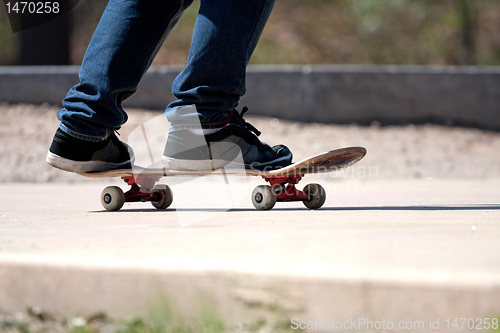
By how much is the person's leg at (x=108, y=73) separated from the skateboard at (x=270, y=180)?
0.49 feet

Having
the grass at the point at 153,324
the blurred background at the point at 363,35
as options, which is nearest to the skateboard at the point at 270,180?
the grass at the point at 153,324

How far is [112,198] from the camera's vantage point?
2.98 meters

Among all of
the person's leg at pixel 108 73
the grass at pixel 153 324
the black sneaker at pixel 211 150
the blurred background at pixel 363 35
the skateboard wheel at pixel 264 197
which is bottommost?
the grass at pixel 153 324

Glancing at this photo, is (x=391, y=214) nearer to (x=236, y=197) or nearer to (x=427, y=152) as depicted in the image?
(x=236, y=197)

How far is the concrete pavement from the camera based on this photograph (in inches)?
46.4

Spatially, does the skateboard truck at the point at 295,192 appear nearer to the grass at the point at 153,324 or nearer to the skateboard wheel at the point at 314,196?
the skateboard wheel at the point at 314,196

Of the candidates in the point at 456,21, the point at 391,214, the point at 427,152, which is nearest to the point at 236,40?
the point at 391,214

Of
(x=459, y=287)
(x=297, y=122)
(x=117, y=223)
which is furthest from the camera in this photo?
(x=297, y=122)

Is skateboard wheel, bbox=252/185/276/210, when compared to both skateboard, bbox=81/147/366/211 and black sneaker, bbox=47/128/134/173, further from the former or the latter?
Answer: black sneaker, bbox=47/128/134/173

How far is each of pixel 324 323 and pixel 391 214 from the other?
4.19 feet

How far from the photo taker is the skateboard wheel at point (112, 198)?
2977 mm

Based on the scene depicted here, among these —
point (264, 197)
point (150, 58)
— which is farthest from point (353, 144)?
point (150, 58)

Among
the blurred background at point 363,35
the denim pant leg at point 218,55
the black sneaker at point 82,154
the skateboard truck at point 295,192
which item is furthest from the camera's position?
the blurred background at point 363,35

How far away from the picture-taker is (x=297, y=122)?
22.5 feet
